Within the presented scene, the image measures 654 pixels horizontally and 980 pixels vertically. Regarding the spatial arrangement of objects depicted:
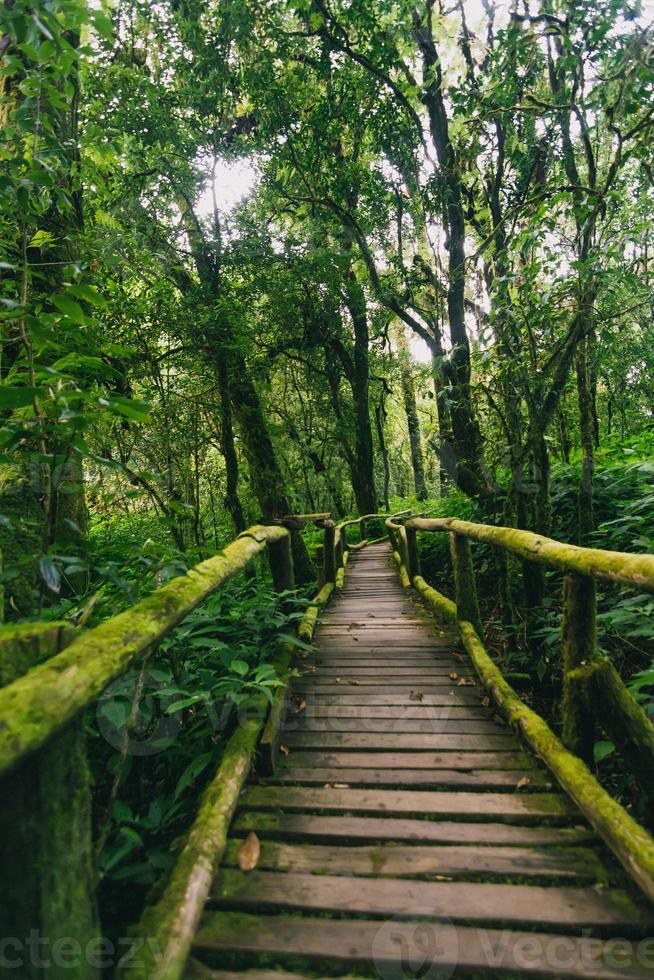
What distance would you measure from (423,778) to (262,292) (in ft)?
29.2

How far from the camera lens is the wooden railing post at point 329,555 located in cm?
732

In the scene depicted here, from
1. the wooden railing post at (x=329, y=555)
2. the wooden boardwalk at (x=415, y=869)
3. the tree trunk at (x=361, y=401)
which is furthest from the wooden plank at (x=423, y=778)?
the tree trunk at (x=361, y=401)

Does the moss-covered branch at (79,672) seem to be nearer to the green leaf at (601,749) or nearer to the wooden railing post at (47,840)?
the wooden railing post at (47,840)

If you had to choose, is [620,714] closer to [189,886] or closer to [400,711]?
[400,711]

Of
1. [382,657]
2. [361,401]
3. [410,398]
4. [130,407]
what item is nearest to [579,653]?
[382,657]

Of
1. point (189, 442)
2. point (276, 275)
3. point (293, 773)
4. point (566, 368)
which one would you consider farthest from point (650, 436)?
point (293, 773)

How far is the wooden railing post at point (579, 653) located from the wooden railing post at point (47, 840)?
2.11m

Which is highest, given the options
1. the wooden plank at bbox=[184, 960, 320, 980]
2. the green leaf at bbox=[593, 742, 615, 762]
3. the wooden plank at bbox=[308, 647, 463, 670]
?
the green leaf at bbox=[593, 742, 615, 762]

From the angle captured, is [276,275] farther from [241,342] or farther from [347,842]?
[347,842]

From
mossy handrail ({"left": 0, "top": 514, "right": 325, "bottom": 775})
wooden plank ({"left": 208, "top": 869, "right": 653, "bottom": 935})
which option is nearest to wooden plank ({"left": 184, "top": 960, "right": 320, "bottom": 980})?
wooden plank ({"left": 208, "top": 869, "right": 653, "bottom": 935})

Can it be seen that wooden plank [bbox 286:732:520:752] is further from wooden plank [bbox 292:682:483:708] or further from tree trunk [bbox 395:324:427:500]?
tree trunk [bbox 395:324:427:500]

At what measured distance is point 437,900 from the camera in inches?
66.5

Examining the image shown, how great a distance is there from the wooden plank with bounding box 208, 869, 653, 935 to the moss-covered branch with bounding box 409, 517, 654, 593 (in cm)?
109

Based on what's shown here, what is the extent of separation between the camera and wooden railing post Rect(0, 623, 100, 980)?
1.13m
